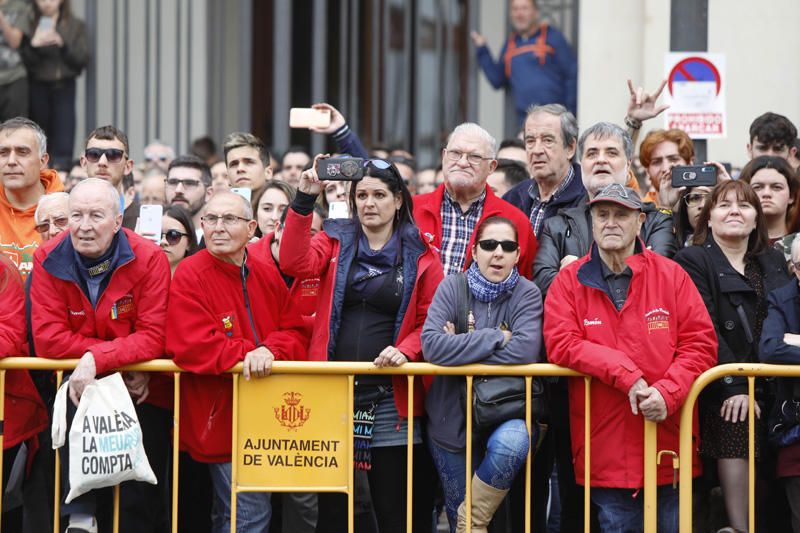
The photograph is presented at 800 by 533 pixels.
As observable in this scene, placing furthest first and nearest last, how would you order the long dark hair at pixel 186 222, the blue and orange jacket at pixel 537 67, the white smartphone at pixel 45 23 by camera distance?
the white smartphone at pixel 45 23, the blue and orange jacket at pixel 537 67, the long dark hair at pixel 186 222

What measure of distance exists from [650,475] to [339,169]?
1.97 meters

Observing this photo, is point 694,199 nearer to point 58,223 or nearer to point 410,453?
point 410,453

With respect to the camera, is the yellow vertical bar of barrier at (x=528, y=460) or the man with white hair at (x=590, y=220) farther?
the man with white hair at (x=590, y=220)

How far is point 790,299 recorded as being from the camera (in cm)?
639

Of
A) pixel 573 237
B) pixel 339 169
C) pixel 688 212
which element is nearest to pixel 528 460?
pixel 573 237

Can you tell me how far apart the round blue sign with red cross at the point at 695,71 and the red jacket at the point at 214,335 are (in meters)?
3.01

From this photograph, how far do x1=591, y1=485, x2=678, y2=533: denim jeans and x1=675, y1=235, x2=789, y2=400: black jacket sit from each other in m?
0.58

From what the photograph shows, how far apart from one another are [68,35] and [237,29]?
1930 millimetres

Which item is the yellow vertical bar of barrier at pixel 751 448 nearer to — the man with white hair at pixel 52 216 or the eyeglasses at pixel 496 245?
the eyeglasses at pixel 496 245

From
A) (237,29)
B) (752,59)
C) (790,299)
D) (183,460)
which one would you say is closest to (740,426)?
(790,299)

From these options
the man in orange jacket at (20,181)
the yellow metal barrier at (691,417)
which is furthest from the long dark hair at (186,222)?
the yellow metal barrier at (691,417)

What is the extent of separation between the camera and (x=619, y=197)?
6.34 meters

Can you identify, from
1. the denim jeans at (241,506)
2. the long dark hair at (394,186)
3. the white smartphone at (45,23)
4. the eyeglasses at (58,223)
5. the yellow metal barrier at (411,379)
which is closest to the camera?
the yellow metal barrier at (411,379)

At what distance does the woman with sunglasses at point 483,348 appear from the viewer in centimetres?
619
